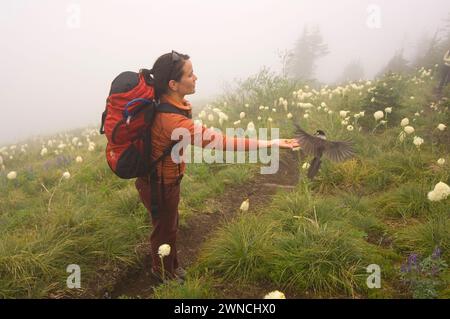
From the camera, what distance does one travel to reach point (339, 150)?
3.06 m

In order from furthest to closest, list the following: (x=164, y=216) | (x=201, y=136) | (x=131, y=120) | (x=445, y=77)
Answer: (x=445, y=77) < (x=164, y=216) < (x=201, y=136) < (x=131, y=120)

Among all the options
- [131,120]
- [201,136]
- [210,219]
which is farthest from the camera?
[210,219]

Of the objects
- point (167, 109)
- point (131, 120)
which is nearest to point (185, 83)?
point (167, 109)

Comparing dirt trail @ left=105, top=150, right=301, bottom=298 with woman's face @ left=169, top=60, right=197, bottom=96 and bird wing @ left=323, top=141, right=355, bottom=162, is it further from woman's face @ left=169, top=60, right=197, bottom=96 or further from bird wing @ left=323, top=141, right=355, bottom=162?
woman's face @ left=169, top=60, right=197, bottom=96

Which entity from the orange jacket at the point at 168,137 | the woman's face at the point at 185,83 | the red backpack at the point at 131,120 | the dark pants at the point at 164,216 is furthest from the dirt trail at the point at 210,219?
the woman's face at the point at 185,83

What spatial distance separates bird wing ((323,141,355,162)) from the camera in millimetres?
3031

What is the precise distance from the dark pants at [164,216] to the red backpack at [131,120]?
0.34 m

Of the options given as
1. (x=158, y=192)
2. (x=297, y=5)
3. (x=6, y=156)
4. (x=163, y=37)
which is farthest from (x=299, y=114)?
(x=297, y=5)

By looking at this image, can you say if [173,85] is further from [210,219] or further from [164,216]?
[210,219]

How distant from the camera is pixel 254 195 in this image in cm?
551

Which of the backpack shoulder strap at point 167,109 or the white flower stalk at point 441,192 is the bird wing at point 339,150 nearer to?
the white flower stalk at point 441,192

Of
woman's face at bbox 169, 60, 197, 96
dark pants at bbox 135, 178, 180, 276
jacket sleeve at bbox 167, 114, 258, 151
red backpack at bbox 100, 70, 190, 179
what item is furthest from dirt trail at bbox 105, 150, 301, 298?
woman's face at bbox 169, 60, 197, 96

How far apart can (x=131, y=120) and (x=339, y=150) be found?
1.89 m
